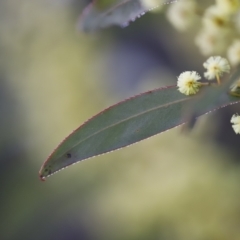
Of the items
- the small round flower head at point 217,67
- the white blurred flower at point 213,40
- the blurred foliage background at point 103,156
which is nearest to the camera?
the small round flower head at point 217,67

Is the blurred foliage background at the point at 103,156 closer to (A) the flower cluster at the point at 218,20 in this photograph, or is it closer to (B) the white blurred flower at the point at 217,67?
(A) the flower cluster at the point at 218,20

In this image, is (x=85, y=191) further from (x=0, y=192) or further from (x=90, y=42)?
(x=90, y=42)

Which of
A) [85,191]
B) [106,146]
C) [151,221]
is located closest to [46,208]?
[85,191]

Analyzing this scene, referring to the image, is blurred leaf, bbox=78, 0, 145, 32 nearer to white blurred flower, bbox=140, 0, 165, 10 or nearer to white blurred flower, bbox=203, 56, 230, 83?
white blurred flower, bbox=140, 0, 165, 10

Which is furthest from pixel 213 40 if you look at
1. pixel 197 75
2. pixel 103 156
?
pixel 103 156

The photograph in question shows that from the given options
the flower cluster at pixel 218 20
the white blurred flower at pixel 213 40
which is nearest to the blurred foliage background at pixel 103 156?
the white blurred flower at pixel 213 40

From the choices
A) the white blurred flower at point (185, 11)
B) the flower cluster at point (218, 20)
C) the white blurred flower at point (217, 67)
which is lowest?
the white blurred flower at point (217, 67)

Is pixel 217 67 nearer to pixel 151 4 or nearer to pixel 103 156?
pixel 151 4

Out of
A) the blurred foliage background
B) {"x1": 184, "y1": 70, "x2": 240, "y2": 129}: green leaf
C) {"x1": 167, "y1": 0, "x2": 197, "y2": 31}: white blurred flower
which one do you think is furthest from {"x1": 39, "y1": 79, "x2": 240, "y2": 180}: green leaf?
the blurred foliage background
